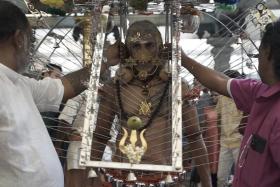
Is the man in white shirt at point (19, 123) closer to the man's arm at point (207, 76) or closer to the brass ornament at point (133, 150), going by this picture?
the brass ornament at point (133, 150)

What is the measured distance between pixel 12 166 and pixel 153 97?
776mm

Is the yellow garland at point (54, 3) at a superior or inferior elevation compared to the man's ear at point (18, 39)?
superior

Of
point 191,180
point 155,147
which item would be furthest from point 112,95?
point 191,180

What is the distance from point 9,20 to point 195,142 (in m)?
1.05

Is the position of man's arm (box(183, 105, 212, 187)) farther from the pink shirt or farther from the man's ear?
the man's ear

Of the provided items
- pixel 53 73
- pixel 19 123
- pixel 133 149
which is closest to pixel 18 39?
pixel 19 123

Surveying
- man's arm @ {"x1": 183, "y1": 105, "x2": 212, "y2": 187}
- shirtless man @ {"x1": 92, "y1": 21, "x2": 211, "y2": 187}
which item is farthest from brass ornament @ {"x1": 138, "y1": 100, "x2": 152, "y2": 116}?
man's arm @ {"x1": 183, "y1": 105, "x2": 212, "y2": 187}

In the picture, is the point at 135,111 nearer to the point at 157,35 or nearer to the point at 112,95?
the point at 112,95

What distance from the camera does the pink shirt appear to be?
1.96 m

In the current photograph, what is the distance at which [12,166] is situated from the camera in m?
2.01

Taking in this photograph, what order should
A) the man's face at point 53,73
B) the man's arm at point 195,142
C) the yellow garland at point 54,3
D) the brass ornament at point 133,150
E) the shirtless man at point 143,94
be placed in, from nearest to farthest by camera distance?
1. the brass ornament at point 133,150
2. the yellow garland at point 54,3
3. the shirtless man at point 143,94
4. the man's arm at point 195,142
5. the man's face at point 53,73

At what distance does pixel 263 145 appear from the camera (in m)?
2.00

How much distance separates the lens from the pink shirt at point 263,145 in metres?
1.96

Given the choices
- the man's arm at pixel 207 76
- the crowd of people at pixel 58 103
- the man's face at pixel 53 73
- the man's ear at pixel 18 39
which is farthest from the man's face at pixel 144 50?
the man's ear at pixel 18 39
